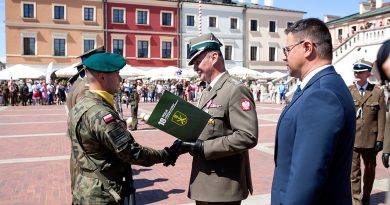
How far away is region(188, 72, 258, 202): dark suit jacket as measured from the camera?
292 cm

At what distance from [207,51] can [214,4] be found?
43.5 meters

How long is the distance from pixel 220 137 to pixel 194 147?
23cm

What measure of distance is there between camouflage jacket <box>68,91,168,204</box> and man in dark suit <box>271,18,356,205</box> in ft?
3.37

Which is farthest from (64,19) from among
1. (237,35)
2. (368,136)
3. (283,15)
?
(368,136)

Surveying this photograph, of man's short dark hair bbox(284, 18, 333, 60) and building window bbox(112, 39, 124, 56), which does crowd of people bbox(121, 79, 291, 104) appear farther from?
man's short dark hair bbox(284, 18, 333, 60)

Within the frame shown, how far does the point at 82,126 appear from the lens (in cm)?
272

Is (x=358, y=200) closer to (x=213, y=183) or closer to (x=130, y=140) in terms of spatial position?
(x=213, y=183)

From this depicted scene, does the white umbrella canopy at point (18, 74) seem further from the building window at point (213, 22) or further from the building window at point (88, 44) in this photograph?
the building window at point (213, 22)

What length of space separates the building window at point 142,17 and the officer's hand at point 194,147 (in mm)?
41186

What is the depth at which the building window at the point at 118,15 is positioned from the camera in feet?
136

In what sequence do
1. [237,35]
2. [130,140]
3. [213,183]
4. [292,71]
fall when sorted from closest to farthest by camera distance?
[292,71]
[130,140]
[213,183]
[237,35]

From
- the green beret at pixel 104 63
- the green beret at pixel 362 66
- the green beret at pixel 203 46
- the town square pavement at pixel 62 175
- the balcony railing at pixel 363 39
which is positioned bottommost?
the town square pavement at pixel 62 175

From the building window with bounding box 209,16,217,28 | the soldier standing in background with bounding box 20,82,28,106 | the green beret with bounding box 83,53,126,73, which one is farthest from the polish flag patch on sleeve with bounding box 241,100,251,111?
the building window with bounding box 209,16,217,28

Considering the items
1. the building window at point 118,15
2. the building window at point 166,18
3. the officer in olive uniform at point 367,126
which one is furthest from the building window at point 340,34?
the officer in olive uniform at point 367,126
